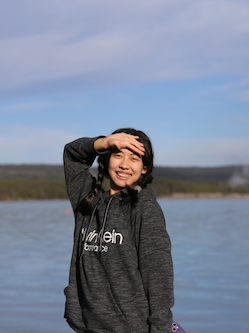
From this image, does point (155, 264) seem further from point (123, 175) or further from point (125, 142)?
point (125, 142)

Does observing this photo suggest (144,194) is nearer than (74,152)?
Yes

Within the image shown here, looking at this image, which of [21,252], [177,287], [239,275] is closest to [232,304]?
[177,287]

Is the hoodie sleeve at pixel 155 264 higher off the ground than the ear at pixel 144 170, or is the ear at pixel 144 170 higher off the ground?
the ear at pixel 144 170

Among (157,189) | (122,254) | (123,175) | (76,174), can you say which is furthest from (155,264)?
(157,189)

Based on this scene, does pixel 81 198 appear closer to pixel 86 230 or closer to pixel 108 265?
pixel 86 230

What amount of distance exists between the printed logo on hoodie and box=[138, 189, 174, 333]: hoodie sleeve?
119 mm

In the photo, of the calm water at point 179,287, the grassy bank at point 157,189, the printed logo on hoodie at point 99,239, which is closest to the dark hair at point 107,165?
the printed logo on hoodie at point 99,239

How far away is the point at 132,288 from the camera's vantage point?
2469mm

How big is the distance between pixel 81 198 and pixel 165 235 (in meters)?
0.64

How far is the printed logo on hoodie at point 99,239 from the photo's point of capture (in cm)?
252

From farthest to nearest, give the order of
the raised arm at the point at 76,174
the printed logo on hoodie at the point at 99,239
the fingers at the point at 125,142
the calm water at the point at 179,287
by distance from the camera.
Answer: the calm water at the point at 179,287 < the raised arm at the point at 76,174 < the fingers at the point at 125,142 < the printed logo on hoodie at the point at 99,239

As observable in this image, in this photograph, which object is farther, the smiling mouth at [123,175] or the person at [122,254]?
the smiling mouth at [123,175]

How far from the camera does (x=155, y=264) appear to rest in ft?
8.09

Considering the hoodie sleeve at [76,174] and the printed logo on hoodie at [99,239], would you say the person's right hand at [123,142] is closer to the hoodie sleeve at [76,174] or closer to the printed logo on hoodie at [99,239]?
the hoodie sleeve at [76,174]
